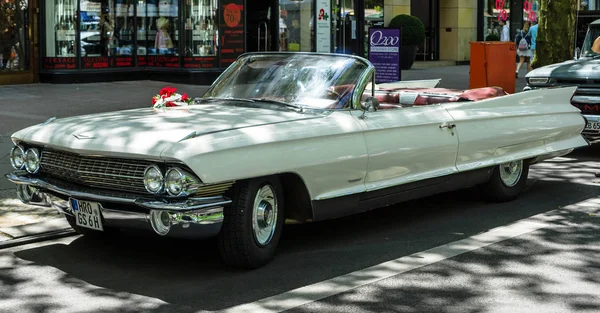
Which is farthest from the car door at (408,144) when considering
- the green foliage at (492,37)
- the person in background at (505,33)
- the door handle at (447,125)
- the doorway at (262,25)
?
the person in background at (505,33)

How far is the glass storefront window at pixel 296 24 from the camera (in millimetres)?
22328

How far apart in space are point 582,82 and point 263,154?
720cm

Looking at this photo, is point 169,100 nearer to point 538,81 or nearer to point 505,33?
point 538,81

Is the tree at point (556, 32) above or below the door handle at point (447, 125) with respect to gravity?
above

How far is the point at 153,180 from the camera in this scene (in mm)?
5691

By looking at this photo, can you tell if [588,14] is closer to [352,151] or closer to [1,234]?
[352,151]

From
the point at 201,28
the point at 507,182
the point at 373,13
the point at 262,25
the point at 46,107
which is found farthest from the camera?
the point at 373,13

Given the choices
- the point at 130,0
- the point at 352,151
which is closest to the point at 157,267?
the point at 352,151

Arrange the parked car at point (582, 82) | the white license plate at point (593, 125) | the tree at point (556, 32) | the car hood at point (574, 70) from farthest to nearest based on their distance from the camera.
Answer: the tree at point (556, 32)
the car hood at point (574, 70)
the parked car at point (582, 82)
the white license plate at point (593, 125)

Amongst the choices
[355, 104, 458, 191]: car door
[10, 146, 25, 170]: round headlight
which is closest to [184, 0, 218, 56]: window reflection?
[355, 104, 458, 191]: car door

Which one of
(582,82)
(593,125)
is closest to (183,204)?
(593,125)

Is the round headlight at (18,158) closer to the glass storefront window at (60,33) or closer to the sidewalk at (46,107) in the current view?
the sidewalk at (46,107)

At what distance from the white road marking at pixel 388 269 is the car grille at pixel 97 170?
1149mm

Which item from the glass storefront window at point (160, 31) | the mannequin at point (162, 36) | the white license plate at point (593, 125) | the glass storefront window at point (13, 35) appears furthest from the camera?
the mannequin at point (162, 36)
